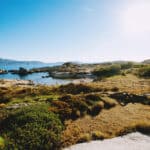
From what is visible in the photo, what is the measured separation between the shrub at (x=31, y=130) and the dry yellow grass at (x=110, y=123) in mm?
873

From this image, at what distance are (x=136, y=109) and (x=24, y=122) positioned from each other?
10.1 metres

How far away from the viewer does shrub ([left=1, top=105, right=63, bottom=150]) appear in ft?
33.4

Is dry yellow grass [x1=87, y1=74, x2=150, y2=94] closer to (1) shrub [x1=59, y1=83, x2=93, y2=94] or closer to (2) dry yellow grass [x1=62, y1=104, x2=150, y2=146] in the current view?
(1) shrub [x1=59, y1=83, x2=93, y2=94]

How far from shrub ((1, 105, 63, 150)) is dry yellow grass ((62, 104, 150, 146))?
873 millimetres

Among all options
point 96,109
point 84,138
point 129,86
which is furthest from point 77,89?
point 84,138

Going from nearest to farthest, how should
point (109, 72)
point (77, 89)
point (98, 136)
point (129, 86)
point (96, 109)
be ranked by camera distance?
point (98, 136) < point (96, 109) < point (77, 89) < point (129, 86) < point (109, 72)

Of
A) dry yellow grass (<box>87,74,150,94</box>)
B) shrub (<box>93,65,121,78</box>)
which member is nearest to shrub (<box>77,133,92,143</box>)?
dry yellow grass (<box>87,74,150,94</box>)

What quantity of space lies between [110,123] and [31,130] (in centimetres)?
577

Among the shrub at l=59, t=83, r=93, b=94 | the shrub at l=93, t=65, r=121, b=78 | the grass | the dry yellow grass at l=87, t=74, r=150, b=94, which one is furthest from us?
the shrub at l=93, t=65, r=121, b=78

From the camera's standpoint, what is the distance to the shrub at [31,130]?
10195 millimetres

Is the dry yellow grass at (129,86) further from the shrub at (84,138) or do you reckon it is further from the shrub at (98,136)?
the shrub at (84,138)

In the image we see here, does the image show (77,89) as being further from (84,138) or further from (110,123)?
(84,138)

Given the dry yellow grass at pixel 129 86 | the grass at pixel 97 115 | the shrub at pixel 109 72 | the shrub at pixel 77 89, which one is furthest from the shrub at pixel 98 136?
the shrub at pixel 109 72

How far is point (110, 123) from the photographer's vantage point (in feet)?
47.4
